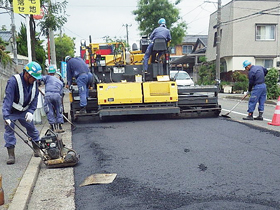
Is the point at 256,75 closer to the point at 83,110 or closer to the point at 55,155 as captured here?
the point at 83,110

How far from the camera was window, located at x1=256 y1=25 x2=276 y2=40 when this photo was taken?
93.2 feet

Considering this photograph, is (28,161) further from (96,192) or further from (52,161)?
(96,192)

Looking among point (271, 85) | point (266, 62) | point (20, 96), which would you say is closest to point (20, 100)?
point (20, 96)

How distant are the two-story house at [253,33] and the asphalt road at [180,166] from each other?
20973 mm

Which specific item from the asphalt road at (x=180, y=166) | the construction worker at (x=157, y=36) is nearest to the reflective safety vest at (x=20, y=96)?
the asphalt road at (x=180, y=166)

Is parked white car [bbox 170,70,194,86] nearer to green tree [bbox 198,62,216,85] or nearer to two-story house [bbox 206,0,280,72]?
two-story house [bbox 206,0,280,72]

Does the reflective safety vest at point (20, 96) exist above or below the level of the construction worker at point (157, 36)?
below

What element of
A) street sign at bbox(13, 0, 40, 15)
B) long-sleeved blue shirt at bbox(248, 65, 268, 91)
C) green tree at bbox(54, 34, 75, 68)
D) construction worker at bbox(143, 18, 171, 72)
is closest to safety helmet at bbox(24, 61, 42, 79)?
street sign at bbox(13, 0, 40, 15)

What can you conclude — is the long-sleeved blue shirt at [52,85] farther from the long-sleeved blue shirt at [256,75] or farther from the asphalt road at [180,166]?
the long-sleeved blue shirt at [256,75]

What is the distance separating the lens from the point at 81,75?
9289mm

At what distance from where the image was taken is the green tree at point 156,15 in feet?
102

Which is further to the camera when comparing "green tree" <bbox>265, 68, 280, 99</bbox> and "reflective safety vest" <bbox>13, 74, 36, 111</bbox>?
"green tree" <bbox>265, 68, 280, 99</bbox>

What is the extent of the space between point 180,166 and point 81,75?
16.3ft

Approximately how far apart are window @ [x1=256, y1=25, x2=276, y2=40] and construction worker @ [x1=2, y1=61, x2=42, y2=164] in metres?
26.0
